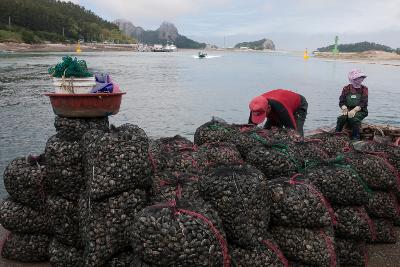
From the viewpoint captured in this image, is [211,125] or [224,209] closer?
[224,209]

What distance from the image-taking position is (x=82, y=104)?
3.98 metres

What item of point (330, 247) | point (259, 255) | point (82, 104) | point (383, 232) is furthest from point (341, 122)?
point (82, 104)

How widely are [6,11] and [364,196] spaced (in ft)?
381

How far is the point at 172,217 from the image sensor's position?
9.52ft

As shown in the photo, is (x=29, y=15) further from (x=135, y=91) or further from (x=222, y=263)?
(x=222, y=263)

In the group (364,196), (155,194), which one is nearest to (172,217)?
(155,194)

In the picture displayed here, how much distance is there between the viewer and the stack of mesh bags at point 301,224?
363 cm

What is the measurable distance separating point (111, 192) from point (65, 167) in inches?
25.6

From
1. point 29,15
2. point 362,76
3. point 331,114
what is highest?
point 29,15

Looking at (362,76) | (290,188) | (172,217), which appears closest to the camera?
(172,217)

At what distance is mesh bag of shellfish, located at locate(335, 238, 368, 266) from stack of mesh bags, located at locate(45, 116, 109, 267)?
251 centimetres

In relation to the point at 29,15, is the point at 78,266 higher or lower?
lower

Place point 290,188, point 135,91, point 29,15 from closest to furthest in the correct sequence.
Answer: point 290,188
point 135,91
point 29,15

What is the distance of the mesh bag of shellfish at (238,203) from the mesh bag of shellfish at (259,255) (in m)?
0.06
